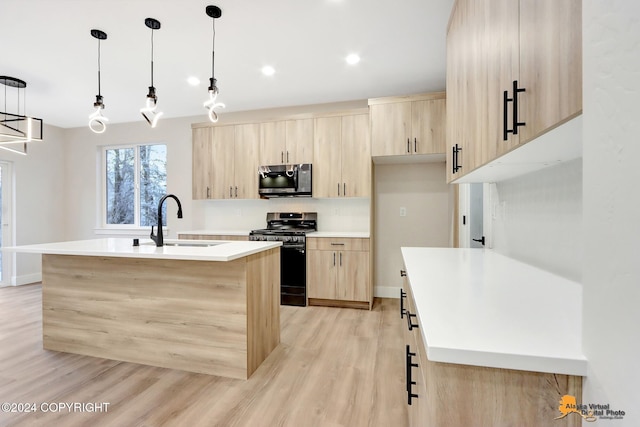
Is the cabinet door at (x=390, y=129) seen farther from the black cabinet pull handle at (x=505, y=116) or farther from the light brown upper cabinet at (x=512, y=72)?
the black cabinet pull handle at (x=505, y=116)

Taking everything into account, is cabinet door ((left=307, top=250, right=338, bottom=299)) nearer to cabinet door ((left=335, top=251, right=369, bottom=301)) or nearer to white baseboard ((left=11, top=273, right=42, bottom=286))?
cabinet door ((left=335, top=251, right=369, bottom=301))

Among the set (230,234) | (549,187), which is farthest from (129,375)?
(549,187)

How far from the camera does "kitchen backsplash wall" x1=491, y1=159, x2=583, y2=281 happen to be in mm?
1217

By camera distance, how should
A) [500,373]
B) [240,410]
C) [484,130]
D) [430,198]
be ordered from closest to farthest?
[500,373] < [484,130] < [240,410] < [430,198]

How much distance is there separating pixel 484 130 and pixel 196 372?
2409mm

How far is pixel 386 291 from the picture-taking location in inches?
162

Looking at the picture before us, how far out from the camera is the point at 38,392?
1.92 m

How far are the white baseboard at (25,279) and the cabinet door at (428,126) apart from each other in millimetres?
6413

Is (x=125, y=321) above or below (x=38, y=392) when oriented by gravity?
above

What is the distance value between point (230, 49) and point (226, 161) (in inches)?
68.8

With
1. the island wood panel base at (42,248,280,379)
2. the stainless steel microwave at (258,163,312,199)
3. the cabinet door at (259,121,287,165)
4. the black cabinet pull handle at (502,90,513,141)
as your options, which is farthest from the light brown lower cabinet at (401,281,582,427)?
the cabinet door at (259,121,287,165)

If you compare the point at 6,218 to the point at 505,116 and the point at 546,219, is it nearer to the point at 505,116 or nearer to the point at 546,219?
the point at 505,116

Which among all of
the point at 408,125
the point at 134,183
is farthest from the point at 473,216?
the point at 134,183

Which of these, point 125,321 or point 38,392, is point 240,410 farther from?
point 38,392
